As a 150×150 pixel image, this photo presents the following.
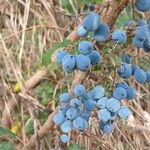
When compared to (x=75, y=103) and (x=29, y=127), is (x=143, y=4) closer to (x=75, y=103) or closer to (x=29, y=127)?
(x=75, y=103)

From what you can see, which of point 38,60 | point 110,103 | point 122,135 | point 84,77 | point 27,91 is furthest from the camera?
point 38,60

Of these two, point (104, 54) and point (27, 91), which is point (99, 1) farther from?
point (27, 91)

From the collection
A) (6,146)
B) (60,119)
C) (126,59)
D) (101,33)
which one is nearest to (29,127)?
(6,146)

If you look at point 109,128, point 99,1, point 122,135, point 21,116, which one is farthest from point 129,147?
point 99,1

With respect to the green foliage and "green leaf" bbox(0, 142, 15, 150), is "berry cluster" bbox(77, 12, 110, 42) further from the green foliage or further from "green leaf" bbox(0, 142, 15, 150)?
the green foliage

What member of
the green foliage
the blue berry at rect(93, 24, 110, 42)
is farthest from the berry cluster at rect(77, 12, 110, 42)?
the green foliage

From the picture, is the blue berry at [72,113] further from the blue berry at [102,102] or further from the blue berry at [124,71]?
the blue berry at [124,71]
